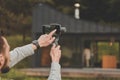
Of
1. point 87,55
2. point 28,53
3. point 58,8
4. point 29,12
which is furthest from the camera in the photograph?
point 58,8

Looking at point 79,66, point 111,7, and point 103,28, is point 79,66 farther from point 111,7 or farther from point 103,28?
point 111,7

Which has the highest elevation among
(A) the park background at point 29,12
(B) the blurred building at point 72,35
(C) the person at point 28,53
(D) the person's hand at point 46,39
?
(A) the park background at point 29,12

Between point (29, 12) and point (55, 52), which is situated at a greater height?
point (29, 12)

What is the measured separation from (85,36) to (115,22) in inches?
452

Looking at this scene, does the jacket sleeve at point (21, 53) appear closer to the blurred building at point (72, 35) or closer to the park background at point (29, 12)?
the blurred building at point (72, 35)

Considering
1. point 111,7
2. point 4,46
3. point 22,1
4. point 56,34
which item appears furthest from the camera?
point 111,7

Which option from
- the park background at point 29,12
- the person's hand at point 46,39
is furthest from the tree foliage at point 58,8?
the person's hand at point 46,39

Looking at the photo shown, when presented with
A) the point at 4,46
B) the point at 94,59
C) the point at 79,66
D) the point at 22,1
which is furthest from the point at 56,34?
the point at 22,1

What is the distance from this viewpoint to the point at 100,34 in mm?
25812

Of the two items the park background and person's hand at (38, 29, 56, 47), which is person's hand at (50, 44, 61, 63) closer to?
person's hand at (38, 29, 56, 47)

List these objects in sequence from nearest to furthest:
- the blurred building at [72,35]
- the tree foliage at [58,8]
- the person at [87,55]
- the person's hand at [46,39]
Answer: the person's hand at [46,39] < the blurred building at [72,35] < the person at [87,55] < the tree foliage at [58,8]

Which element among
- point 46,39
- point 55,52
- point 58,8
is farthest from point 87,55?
point 55,52

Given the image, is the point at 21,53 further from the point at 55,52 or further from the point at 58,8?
the point at 58,8

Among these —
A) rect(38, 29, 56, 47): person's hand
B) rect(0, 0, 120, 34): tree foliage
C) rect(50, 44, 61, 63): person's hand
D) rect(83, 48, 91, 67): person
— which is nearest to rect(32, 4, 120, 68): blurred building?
rect(83, 48, 91, 67): person
